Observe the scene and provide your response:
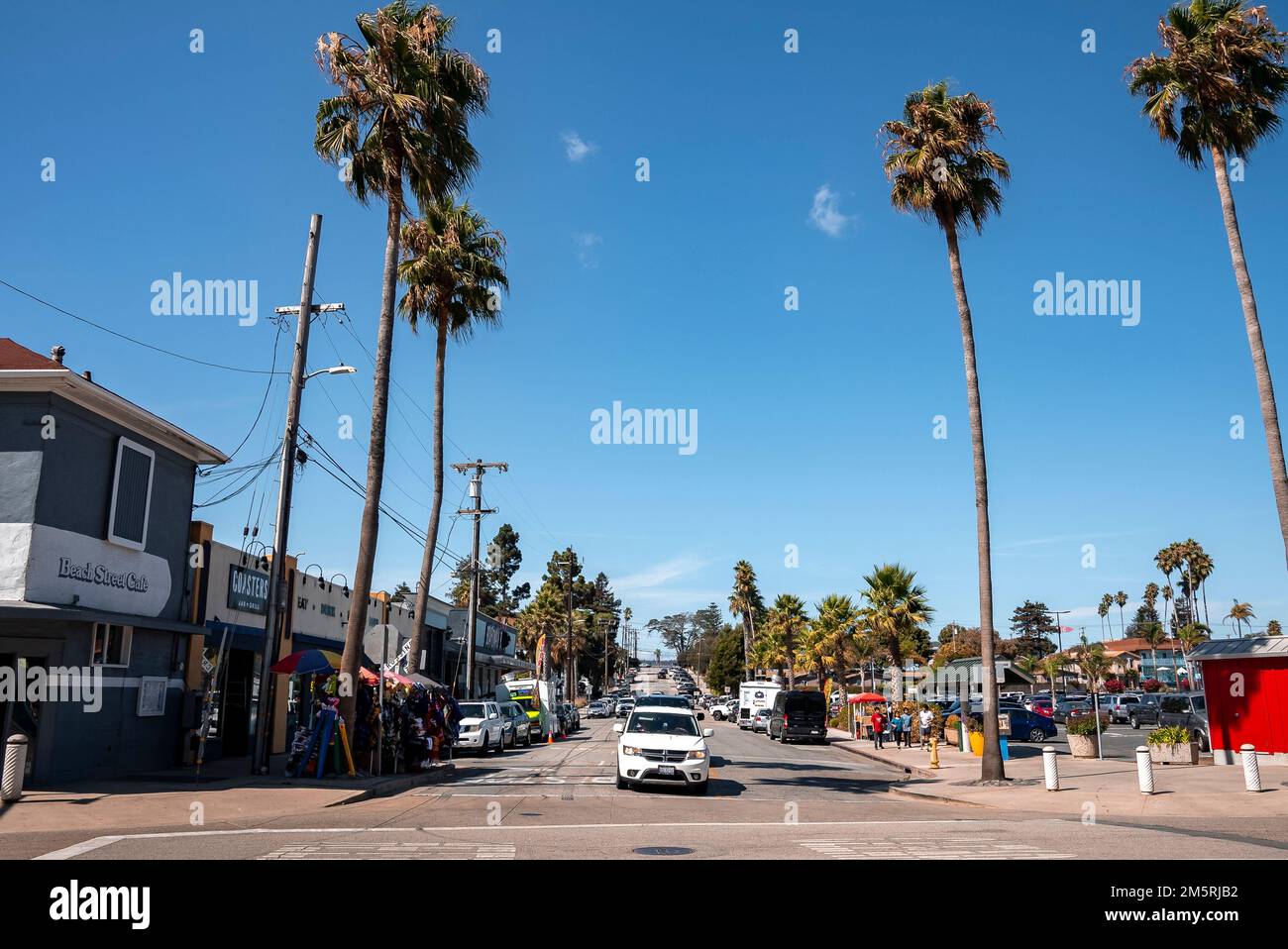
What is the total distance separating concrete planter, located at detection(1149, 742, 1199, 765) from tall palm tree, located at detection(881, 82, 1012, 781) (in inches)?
283

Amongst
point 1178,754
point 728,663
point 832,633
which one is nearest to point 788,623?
point 832,633

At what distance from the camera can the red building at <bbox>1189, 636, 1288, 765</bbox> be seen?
22.0 metres

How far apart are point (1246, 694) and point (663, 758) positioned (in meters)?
15.1

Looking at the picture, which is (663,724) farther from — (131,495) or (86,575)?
(131,495)

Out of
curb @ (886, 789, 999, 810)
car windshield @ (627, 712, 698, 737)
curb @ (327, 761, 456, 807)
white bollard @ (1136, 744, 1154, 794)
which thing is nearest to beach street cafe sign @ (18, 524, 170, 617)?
curb @ (327, 761, 456, 807)

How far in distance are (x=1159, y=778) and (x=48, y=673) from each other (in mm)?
22471

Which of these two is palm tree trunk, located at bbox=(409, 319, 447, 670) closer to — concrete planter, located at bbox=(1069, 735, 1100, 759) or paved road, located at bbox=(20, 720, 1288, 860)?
paved road, located at bbox=(20, 720, 1288, 860)

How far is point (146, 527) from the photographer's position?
63.6 ft

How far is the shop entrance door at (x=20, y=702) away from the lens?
1609cm

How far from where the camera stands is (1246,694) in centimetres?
2284

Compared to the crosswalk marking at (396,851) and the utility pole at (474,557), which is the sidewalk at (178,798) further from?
the utility pole at (474,557)

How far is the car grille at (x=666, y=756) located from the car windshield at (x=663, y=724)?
0.96 metres
